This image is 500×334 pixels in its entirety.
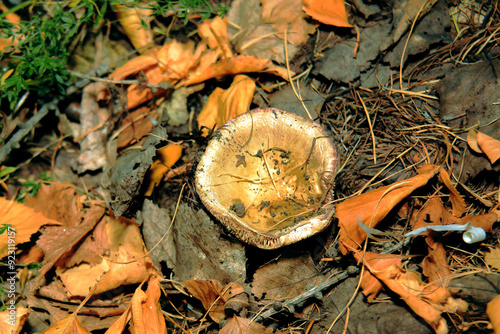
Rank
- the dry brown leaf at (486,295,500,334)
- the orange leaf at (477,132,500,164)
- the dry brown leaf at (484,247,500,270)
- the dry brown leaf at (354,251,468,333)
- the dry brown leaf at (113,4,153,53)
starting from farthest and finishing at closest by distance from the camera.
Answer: the dry brown leaf at (113,4,153,53) → the orange leaf at (477,132,500,164) → the dry brown leaf at (484,247,500,270) → the dry brown leaf at (354,251,468,333) → the dry brown leaf at (486,295,500,334)

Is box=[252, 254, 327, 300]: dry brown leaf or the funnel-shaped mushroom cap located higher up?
the funnel-shaped mushroom cap

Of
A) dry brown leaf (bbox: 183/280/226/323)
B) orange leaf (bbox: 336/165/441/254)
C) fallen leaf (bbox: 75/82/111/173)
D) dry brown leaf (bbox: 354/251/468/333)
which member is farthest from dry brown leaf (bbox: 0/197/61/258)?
dry brown leaf (bbox: 354/251/468/333)

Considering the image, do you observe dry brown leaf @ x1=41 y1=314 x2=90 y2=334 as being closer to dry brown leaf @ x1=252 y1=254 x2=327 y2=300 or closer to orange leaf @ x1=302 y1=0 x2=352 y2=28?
dry brown leaf @ x1=252 y1=254 x2=327 y2=300

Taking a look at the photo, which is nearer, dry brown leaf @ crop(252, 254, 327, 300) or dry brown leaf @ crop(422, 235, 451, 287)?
dry brown leaf @ crop(422, 235, 451, 287)

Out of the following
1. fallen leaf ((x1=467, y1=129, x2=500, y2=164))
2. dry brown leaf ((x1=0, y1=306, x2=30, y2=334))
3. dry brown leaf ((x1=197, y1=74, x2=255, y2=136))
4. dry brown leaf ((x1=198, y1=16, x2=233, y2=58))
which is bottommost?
dry brown leaf ((x1=0, y1=306, x2=30, y2=334))

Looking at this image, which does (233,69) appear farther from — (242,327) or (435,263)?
(435,263)

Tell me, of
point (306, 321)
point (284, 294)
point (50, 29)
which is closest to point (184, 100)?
point (50, 29)

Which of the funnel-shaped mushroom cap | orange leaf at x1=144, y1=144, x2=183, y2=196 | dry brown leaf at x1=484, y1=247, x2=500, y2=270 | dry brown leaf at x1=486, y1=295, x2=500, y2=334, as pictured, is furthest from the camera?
orange leaf at x1=144, y1=144, x2=183, y2=196

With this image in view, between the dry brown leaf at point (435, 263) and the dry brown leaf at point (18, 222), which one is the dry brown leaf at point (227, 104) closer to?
the dry brown leaf at point (18, 222)
